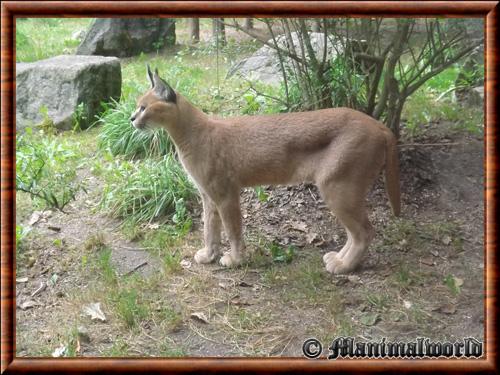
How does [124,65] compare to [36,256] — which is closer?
[36,256]

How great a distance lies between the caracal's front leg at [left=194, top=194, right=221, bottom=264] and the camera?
16.3ft

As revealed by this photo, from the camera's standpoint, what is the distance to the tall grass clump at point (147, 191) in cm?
518

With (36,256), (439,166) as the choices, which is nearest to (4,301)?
(36,256)

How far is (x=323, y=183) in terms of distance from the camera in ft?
14.8

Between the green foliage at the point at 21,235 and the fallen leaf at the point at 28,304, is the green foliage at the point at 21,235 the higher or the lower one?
the higher one

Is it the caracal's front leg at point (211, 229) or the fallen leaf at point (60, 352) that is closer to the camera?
the fallen leaf at point (60, 352)

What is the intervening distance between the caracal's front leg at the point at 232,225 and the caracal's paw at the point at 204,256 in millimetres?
94

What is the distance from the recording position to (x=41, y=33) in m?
4.16

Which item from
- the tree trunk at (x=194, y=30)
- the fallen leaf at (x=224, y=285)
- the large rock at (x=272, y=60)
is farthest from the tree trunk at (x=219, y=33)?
the fallen leaf at (x=224, y=285)

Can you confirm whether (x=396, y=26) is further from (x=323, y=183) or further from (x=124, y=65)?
(x=124, y=65)

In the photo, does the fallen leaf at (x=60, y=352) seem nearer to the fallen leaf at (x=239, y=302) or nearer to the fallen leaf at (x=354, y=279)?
the fallen leaf at (x=239, y=302)

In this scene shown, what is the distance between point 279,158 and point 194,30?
1.14m
